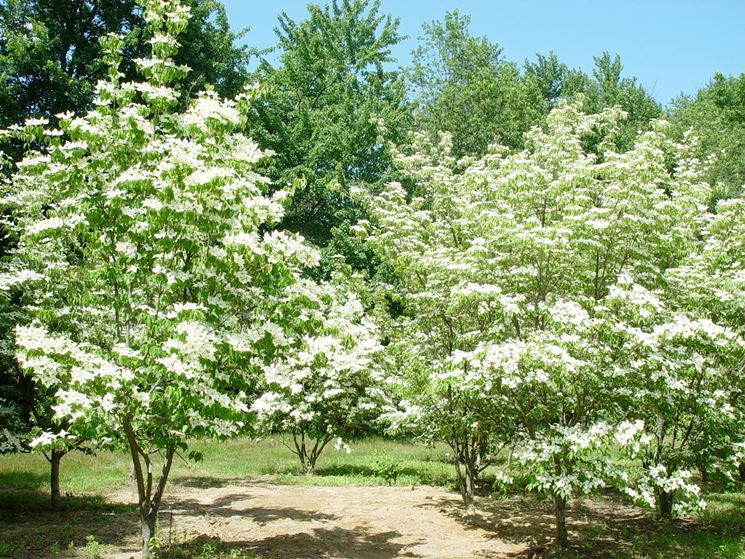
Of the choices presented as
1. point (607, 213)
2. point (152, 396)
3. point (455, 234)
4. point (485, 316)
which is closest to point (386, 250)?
point (455, 234)

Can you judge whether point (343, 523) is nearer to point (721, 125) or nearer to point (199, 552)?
point (199, 552)

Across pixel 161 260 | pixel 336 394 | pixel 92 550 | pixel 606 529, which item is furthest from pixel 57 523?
pixel 606 529

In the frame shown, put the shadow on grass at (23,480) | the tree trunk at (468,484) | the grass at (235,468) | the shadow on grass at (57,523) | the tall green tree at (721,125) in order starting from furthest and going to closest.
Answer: the tall green tree at (721,125) < the grass at (235,468) < the shadow on grass at (23,480) < the tree trunk at (468,484) < the shadow on grass at (57,523)

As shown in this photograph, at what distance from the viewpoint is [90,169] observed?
7500 mm

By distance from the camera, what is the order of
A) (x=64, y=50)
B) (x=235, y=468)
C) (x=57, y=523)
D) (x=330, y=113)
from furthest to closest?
(x=330, y=113) < (x=64, y=50) < (x=235, y=468) < (x=57, y=523)

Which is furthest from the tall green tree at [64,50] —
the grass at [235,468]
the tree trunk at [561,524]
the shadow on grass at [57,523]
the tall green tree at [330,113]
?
the tree trunk at [561,524]

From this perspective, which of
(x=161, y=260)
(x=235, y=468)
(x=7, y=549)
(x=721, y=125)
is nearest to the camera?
(x=161, y=260)

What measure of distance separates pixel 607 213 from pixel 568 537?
18.6ft

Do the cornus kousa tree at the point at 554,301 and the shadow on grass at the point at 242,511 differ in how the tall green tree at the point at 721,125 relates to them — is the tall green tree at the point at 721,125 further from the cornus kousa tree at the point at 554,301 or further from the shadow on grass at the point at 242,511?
the shadow on grass at the point at 242,511

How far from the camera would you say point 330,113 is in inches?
1302

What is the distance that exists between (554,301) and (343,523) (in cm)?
563

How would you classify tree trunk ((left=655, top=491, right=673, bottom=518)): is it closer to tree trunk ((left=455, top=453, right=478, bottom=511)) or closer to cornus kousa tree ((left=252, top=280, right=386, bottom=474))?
tree trunk ((left=455, top=453, right=478, bottom=511))

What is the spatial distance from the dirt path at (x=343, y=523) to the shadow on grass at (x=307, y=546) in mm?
17

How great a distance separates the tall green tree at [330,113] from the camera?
30.5m
